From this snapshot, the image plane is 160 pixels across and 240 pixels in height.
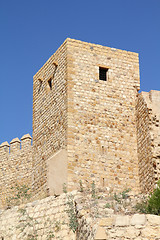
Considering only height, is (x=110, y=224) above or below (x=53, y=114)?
below

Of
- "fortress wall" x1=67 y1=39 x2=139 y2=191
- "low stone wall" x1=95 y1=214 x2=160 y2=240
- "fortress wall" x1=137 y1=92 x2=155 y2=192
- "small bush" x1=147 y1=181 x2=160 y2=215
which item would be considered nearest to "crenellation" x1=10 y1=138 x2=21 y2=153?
"fortress wall" x1=67 y1=39 x2=139 y2=191

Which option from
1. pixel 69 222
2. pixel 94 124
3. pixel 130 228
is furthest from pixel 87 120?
pixel 130 228

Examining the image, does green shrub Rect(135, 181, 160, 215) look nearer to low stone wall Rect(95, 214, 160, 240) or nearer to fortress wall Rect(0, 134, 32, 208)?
low stone wall Rect(95, 214, 160, 240)

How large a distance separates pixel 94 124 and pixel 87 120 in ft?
0.87

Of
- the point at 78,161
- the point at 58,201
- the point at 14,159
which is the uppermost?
the point at 14,159

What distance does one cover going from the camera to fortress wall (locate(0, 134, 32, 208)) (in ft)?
74.1

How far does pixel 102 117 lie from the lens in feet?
57.6

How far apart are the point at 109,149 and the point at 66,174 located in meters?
1.82

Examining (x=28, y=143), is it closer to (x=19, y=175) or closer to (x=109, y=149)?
(x=19, y=175)

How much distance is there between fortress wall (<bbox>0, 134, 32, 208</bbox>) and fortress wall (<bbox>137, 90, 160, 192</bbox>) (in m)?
6.54

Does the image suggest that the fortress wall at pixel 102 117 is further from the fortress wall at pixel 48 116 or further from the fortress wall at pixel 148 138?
the fortress wall at pixel 48 116

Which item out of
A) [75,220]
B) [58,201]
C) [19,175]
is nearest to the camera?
[75,220]

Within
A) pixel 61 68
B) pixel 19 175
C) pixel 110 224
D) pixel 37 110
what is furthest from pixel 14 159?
pixel 110 224

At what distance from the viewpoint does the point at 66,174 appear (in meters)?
16.2
